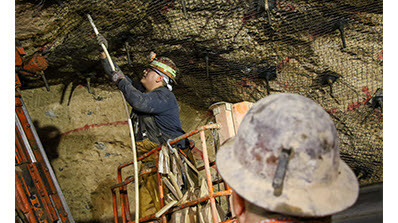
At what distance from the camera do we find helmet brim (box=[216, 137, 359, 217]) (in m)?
1.36

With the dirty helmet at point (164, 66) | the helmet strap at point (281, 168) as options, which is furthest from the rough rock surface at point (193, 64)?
the helmet strap at point (281, 168)

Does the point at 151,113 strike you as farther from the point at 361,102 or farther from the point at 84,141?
the point at 361,102

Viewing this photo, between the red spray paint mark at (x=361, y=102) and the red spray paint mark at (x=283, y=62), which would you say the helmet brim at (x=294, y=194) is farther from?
the red spray paint mark at (x=361, y=102)

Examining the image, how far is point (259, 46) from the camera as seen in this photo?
5438 millimetres

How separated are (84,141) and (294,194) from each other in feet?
17.1

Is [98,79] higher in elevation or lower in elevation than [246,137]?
higher

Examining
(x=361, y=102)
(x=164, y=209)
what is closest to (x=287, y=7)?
(x=361, y=102)

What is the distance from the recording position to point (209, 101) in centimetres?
638

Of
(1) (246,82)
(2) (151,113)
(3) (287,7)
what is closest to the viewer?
(2) (151,113)

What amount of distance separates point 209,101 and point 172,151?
3.04 meters

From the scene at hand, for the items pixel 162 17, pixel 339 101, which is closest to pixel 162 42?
pixel 162 17

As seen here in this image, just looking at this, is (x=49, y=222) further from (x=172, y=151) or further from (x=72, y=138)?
(x=72, y=138)

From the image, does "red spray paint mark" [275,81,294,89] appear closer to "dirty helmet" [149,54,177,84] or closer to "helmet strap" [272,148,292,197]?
"dirty helmet" [149,54,177,84]

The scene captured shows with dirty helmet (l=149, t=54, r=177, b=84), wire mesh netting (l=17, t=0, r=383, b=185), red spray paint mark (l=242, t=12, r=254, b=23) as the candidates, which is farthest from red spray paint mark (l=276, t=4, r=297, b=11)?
dirty helmet (l=149, t=54, r=177, b=84)
